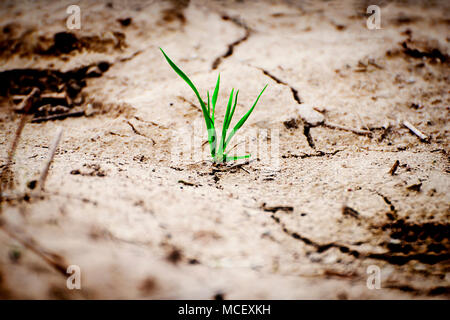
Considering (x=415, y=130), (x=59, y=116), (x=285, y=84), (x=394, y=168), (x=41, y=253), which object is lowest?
(x=41, y=253)

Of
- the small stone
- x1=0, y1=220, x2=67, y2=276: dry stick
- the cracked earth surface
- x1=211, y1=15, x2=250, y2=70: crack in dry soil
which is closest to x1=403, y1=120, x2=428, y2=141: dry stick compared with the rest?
the cracked earth surface

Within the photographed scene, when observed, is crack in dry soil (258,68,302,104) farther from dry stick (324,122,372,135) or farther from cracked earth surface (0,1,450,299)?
dry stick (324,122,372,135)

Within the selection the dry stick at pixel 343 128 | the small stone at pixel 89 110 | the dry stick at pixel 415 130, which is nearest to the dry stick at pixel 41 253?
the small stone at pixel 89 110

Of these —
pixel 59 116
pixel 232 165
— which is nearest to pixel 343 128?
pixel 232 165

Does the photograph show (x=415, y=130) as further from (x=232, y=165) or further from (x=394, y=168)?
(x=232, y=165)

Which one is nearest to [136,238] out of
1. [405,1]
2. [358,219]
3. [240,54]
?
[358,219]

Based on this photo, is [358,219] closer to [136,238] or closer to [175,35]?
[136,238]

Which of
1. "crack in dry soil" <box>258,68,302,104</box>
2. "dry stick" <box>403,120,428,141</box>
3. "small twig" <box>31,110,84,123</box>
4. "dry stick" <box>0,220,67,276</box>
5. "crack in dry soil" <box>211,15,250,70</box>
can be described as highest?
"crack in dry soil" <box>211,15,250,70</box>

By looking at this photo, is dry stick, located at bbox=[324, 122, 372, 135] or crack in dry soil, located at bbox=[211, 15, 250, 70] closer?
dry stick, located at bbox=[324, 122, 372, 135]

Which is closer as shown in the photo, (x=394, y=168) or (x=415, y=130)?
(x=394, y=168)
